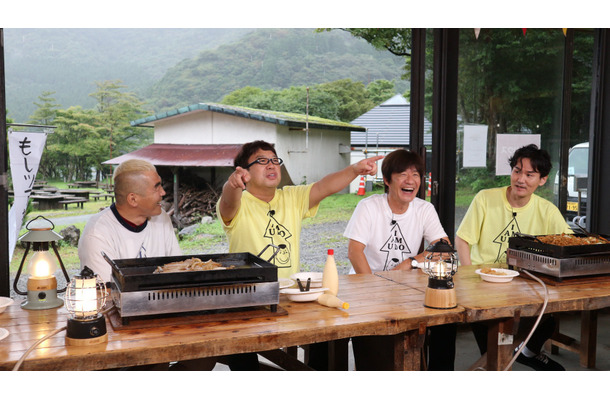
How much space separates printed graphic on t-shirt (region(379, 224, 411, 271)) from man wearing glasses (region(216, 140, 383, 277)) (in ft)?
1.48

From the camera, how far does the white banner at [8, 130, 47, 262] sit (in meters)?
3.27

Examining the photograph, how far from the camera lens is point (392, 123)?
41.3ft

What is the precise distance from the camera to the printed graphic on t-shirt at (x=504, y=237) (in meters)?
3.29

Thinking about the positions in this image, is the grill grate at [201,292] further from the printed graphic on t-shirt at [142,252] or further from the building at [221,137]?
the building at [221,137]

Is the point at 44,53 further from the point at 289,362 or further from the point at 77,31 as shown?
the point at 289,362

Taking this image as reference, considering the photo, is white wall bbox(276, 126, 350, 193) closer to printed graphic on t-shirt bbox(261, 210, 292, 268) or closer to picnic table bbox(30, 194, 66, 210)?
picnic table bbox(30, 194, 66, 210)

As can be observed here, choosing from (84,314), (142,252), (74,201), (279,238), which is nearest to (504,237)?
(279,238)

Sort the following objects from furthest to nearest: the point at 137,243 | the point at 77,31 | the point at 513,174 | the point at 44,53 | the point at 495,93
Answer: the point at 77,31 < the point at 44,53 < the point at 495,93 < the point at 513,174 < the point at 137,243

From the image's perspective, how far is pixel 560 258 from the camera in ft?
8.34

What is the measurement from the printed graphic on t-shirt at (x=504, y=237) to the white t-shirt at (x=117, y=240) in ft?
6.37

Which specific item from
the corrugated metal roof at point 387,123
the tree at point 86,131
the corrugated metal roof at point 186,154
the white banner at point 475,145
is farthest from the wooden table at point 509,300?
the corrugated metal roof at point 186,154

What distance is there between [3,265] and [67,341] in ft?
4.60

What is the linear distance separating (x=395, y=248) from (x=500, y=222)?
2.36 ft

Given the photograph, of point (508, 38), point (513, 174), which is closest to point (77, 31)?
point (508, 38)
